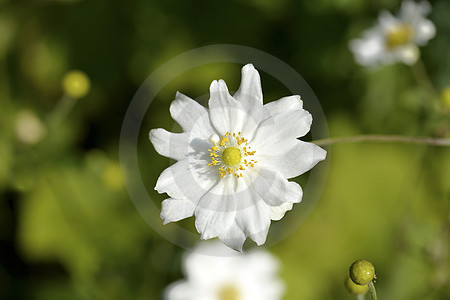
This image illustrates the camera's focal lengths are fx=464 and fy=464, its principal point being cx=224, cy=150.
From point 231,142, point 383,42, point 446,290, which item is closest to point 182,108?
point 231,142

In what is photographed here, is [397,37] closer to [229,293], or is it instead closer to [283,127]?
[283,127]

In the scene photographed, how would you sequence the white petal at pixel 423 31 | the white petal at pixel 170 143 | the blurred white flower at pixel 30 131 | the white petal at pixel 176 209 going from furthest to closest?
1. the blurred white flower at pixel 30 131
2. the white petal at pixel 423 31
3. the white petal at pixel 170 143
4. the white petal at pixel 176 209

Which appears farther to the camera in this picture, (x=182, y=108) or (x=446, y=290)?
(x=446, y=290)

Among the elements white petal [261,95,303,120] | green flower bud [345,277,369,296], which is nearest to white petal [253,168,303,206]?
white petal [261,95,303,120]

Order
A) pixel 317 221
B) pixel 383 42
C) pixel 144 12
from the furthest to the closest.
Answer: pixel 144 12 → pixel 317 221 → pixel 383 42

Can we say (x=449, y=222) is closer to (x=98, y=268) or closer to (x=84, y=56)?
(x=98, y=268)

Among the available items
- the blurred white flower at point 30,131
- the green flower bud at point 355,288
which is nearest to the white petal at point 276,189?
the green flower bud at point 355,288

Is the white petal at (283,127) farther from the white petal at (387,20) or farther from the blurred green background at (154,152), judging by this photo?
the white petal at (387,20)
